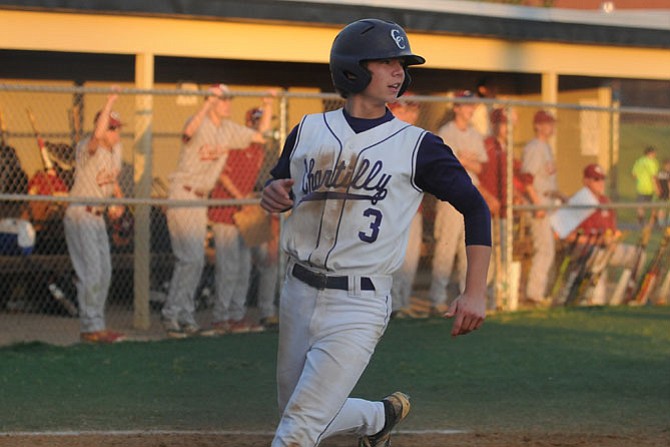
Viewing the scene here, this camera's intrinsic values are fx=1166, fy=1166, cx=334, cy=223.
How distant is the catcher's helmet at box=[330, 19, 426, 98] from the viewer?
4.48 meters

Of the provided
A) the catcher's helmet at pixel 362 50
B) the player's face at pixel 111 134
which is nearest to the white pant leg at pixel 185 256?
the player's face at pixel 111 134

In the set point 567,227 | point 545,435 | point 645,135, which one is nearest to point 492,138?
point 567,227

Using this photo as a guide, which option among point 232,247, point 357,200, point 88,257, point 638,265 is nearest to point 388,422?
point 357,200

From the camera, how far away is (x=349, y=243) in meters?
4.41

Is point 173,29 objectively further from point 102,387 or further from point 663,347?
Answer: point 663,347

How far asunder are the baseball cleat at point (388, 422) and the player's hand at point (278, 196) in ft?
3.65

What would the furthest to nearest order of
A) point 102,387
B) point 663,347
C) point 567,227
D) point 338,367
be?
point 567,227 → point 663,347 → point 102,387 → point 338,367

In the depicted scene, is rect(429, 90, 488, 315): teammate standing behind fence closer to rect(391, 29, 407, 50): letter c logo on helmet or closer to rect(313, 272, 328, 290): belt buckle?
rect(391, 29, 407, 50): letter c logo on helmet

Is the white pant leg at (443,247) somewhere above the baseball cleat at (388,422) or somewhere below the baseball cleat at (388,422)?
above

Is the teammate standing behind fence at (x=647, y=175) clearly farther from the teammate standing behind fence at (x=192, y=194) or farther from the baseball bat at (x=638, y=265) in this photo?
the teammate standing behind fence at (x=192, y=194)

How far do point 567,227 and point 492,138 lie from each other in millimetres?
1375

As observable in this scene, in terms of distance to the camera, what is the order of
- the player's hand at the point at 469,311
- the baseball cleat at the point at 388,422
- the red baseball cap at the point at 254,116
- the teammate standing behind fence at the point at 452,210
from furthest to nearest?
the teammate standing behind fence at the point at 452,210, the red baseball cap at the point at 254,116, the baseball cleat at the point at 388,422, the player's hand at the point at 469,311

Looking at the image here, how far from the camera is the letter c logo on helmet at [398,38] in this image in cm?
450

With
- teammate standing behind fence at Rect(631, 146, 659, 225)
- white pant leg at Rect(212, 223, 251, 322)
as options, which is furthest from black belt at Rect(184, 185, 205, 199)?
teammate standing behind fence at Rect(631, 146, 659, 225)
